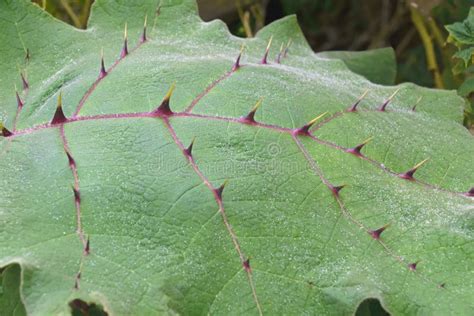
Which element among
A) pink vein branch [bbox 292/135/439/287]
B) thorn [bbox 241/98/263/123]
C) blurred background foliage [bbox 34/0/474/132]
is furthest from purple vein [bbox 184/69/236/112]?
blurred background foliage [bbox 34/0/474/132]

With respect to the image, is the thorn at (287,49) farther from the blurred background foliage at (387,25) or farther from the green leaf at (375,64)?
the blurred background foliage at (387,25)

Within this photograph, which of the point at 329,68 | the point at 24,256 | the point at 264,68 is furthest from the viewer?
the point at 329,68

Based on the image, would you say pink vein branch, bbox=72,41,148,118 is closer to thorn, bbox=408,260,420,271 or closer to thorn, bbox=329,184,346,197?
thorn, bbox=329,184,346,197

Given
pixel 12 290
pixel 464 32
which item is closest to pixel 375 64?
pixel 464 32

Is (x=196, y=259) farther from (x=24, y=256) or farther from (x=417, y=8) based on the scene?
(x=417, y=8)

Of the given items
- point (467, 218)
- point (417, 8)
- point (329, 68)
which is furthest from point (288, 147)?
point (417, 8)

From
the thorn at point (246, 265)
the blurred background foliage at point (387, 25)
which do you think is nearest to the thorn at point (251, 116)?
the thorn at point (246, 265)
